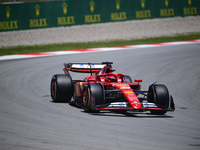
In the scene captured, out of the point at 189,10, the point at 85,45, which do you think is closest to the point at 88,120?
the point at 85,45

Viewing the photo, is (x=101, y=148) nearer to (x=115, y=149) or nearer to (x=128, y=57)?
(x=115, y=149)

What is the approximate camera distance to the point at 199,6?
3072 centimetres

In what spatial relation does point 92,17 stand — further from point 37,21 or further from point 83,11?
point 37,21

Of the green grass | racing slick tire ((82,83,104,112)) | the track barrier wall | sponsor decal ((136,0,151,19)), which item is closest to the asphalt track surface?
racing slick tire ((82,83,104,112))

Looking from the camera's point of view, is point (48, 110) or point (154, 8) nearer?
point (48, 110)

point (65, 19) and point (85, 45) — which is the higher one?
point (65, 19)

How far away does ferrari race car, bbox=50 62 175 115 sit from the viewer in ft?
30.6

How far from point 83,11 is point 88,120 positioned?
1822 centimetres

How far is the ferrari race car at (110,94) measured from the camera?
932 centimetres

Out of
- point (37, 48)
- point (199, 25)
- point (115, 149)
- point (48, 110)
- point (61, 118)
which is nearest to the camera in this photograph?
point (115, 149)

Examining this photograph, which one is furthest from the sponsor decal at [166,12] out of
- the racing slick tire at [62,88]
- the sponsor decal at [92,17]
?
the racing slick tire at [62,88]

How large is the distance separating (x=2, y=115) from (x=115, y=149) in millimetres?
3625

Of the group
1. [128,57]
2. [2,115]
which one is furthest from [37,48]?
[2,115]

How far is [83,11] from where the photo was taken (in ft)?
86.4
